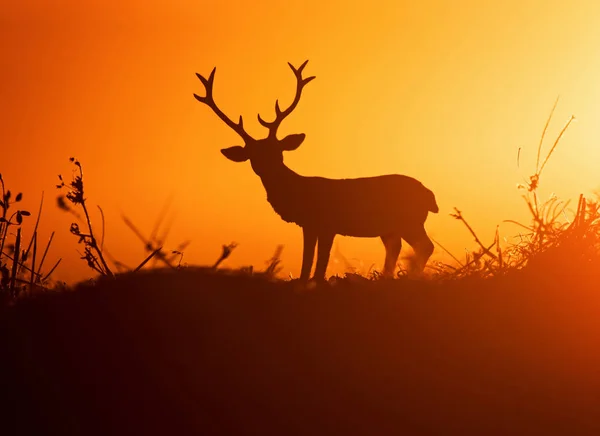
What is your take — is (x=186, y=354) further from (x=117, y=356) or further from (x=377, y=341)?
(x=377, y=341)

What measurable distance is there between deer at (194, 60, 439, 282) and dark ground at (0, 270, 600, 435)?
9.57ft

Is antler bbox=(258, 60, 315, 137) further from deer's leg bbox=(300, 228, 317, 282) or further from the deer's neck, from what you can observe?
deer's leg bbox=(300, 228, 317, 282)

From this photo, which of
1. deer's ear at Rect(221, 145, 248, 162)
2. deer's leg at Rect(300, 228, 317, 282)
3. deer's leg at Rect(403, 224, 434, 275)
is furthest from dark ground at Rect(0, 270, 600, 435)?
deer's ear at Rect(221, 145, 248, 162)

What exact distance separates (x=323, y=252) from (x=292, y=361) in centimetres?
302

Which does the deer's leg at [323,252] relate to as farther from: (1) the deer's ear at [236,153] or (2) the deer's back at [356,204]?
(1) the deer's ear at [236,153]

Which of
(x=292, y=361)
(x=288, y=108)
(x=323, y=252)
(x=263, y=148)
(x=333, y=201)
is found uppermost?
(x=288, y=108)

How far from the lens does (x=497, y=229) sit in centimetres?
505

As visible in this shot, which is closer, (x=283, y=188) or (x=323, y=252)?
(x=323, y=252)

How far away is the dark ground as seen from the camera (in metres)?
3.09

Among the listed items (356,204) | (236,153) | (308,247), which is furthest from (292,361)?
(236,153)

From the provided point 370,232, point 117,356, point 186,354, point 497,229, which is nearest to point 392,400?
point 186,354

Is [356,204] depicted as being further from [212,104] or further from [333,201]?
[212,104]

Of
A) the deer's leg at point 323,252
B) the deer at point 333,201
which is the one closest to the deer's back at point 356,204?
the deer at point 333,201

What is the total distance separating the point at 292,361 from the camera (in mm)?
3404
